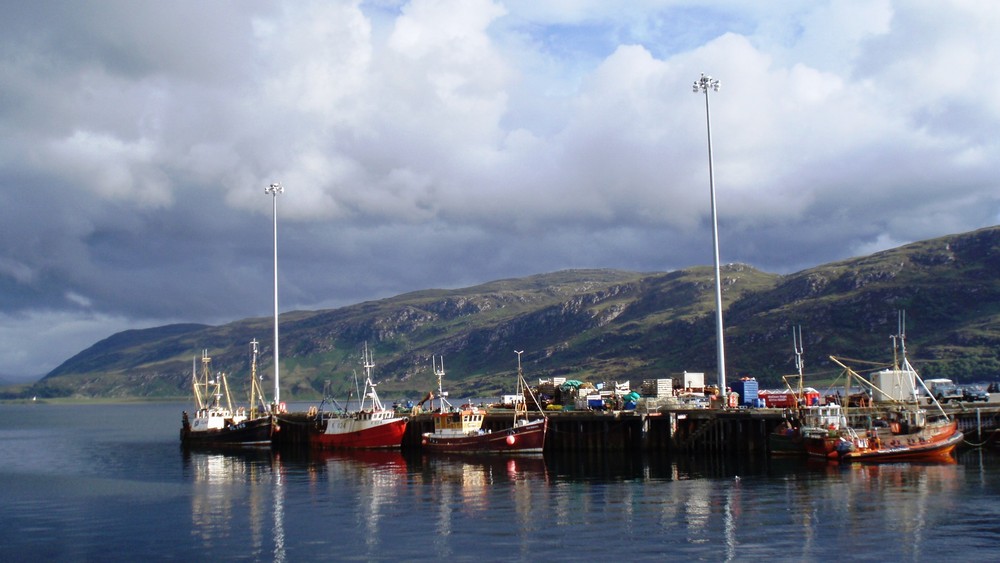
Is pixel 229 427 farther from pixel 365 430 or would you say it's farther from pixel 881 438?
pixel 881 438

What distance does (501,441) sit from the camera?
108562 mm

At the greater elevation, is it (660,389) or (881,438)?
(660,389)

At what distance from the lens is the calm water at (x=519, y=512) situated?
51.3 m

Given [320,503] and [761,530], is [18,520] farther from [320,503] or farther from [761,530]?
[761,530]

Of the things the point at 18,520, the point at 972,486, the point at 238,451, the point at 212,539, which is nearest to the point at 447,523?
the point at 212,539

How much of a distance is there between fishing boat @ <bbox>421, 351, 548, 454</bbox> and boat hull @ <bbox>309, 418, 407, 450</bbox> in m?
5.24

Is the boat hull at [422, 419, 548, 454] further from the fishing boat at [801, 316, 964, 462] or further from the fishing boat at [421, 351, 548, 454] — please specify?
the fishing boat at [801, 316, 964, 462]

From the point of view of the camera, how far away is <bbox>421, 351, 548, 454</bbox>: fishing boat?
10669cm

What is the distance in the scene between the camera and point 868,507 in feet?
204

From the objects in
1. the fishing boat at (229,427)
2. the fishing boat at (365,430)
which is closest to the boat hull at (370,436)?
the fishing boat at (365,430)

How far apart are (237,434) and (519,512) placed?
8748 cm

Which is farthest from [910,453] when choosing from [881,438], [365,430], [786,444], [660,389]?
[365,430]

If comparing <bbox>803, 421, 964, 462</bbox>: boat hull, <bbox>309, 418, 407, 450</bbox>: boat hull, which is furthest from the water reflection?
<bbox>309, 418, 407, 450</bbox>: boat hull

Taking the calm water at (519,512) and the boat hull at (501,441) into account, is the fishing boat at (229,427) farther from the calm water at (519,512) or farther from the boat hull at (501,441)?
the boat hull at (501,441)
